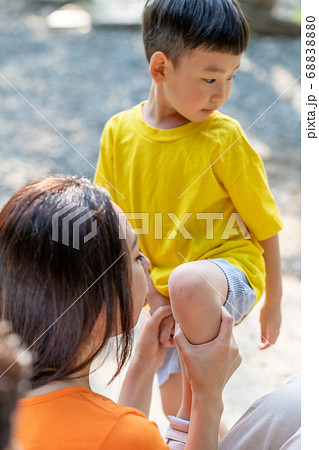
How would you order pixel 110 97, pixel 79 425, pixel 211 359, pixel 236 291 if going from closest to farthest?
pixel 79 425, pixel 211 359, pixel 236 291, pixel 110 97

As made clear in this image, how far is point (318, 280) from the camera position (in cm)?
110

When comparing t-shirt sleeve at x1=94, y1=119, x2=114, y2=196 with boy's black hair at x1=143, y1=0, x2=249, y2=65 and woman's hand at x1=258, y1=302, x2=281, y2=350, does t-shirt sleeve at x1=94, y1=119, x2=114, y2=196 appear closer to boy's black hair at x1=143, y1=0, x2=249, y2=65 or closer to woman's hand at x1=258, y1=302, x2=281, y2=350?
boy's black hair at x1=143, y1=0, x2=249, y2=65

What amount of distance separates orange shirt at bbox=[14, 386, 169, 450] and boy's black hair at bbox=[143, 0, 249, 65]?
0.72 meters

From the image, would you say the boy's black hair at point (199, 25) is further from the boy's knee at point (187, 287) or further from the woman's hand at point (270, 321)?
the woman's hand at point (270, 321)

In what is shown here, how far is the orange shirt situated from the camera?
0.82 metres

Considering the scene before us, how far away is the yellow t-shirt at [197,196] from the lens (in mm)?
1269

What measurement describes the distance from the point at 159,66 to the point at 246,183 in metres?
0.31

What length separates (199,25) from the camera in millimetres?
1244

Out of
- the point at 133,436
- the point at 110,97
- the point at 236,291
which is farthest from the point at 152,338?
the point at 110,97

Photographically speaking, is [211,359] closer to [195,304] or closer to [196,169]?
[195,304]

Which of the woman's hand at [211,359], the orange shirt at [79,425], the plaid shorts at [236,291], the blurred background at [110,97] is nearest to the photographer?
the orange shirt at [79,425]

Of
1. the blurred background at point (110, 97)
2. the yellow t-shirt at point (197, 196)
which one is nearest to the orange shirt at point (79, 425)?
the yellow t-shirt at point (197, 196)

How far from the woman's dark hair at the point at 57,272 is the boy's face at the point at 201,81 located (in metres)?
0.45

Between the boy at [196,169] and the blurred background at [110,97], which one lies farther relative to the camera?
the blurred background at [110,97]
